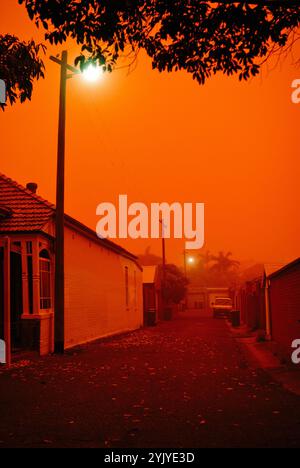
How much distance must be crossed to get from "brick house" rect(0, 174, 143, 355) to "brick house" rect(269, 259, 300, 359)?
715cm

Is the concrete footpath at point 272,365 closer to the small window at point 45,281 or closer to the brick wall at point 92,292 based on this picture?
the brick wall at point 92,292

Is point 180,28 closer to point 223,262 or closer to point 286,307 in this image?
point 286,307

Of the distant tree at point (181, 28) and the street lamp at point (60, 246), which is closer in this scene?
the distant tree at point (181, 28)

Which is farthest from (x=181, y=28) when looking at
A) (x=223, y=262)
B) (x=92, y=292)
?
(x=223, y=262)

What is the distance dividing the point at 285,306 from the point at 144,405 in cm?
1057

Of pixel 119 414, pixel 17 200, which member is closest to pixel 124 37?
pixel 119 414

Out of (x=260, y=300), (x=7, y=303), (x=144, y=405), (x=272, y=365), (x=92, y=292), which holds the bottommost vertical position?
(x=272, y=365)

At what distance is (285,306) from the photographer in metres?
18.0

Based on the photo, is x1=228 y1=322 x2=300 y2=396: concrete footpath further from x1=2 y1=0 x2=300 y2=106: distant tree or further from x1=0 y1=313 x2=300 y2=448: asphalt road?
x1=2 y1=0 x2=300 y2=106: distant tree

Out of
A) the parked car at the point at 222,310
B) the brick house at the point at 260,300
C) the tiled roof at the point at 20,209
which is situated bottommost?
the parked car at the point at 222,310

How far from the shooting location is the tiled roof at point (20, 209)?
14898 millimetres

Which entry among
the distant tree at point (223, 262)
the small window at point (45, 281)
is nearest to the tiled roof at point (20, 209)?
the small window at point (45, 281)
